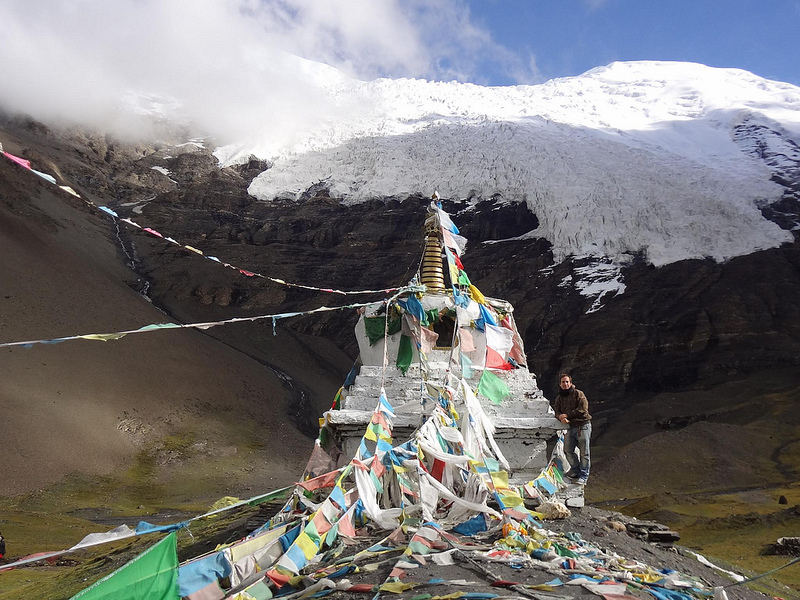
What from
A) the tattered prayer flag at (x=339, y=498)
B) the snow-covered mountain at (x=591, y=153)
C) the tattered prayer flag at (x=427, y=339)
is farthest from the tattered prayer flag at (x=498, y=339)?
the snow-covered mountain at (x=591, y=153)

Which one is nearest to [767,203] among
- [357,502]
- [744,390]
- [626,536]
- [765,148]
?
[765,148]

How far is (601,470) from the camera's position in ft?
70.1

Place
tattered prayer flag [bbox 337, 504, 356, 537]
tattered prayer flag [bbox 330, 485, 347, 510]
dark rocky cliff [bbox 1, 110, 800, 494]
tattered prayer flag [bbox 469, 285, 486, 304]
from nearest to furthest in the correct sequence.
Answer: tattered prayer flag [bbox 337, 504, 356, 537] < tattered prayer flag [bbox 330, 485, 347, 510] < tattered prayer flag [bbox 469, 285, 486, 304] < dark rocky cliff [bbox 1, 110, 800, 494]

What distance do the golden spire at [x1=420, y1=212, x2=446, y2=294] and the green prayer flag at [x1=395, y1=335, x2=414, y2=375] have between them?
1.34 m

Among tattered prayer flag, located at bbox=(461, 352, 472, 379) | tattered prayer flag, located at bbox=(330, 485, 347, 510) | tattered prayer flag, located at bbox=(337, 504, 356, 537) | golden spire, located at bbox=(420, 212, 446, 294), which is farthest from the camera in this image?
golden spire, located at bbox=(420, 212, 446, 294)

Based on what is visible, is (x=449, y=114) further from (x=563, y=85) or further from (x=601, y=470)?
(x=601, y=470)

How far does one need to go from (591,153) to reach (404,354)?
4315 cm

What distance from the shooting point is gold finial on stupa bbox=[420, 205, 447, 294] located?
32.8 feet

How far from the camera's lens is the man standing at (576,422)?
685cm

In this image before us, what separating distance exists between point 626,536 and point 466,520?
2.17 metres

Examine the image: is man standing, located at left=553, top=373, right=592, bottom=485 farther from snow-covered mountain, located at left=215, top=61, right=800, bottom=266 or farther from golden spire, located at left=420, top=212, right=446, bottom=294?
snow-covered mountain, located at left=215, top=61, right=800, bottom=266

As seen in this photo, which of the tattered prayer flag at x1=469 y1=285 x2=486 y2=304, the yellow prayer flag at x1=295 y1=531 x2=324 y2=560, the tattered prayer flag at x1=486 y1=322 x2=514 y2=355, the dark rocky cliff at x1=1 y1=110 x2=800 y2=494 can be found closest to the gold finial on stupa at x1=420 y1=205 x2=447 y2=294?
the tattered prayer flag at x1=469 y1=285 x2=486 y2=304

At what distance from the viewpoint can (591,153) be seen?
47.3m

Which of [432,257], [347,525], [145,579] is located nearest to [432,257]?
[432,257]
